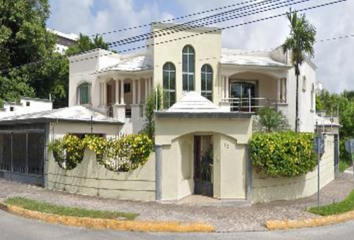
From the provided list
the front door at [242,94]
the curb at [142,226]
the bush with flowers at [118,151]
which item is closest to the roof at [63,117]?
the bush with flowers at [118,151]

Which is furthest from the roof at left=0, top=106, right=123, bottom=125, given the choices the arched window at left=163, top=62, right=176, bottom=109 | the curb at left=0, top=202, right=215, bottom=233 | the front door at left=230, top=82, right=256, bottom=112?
the curb at left=0, top=202, right=215, bottom=233

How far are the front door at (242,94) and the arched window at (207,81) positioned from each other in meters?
1.77

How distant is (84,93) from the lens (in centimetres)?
2747

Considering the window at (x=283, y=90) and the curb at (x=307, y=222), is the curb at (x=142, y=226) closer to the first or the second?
the curb at (x=307, y=222)

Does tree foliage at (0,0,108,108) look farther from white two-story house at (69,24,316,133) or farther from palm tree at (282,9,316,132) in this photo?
palm tree at (282,9,316,132)

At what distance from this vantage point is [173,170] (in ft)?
46.0

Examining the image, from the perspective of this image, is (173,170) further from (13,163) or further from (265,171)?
(13,163)

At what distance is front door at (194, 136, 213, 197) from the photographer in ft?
49.3

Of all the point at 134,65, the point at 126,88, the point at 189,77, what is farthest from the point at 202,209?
the point at 126,88

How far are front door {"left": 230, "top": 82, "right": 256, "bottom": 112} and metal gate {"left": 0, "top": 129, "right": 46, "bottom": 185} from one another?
11.4 metres

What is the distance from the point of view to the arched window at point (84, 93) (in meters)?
27.0

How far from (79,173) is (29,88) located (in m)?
21.1

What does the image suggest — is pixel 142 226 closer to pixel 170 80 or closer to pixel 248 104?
pixel 170 80

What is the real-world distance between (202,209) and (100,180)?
384 centimetres
